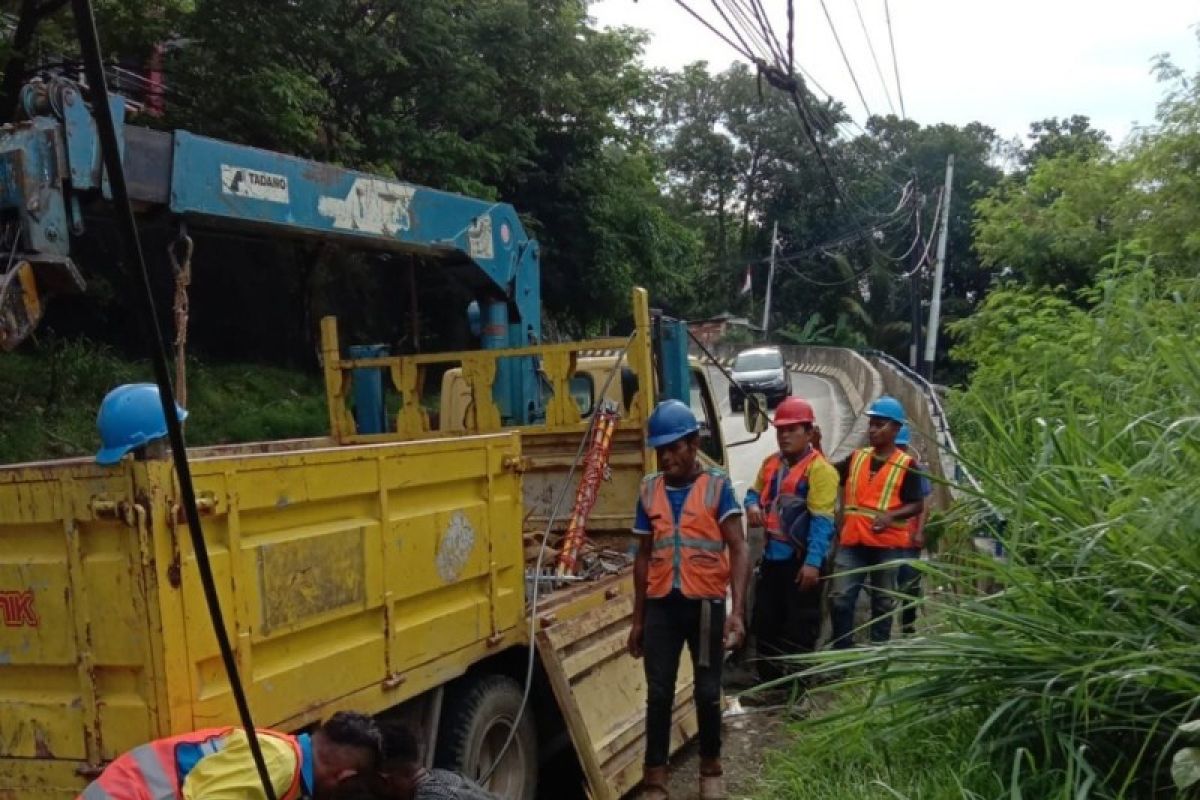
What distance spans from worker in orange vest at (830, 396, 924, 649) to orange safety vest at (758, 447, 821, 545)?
11.0 inches

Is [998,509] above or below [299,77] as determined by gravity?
below

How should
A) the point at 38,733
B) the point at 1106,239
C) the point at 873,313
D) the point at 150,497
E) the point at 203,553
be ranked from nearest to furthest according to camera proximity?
the point at 203,553 < the point at 150,497 < the point at 38,733 < the point at 1106,239 < the point at 873,313

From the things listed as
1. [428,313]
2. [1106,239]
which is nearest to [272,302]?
[428,313]

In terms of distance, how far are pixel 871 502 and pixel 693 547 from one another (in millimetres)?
1649

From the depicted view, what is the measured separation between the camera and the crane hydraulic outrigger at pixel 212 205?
11.0ft

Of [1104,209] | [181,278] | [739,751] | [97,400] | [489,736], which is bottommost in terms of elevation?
[739,751]

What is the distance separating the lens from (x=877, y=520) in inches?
219

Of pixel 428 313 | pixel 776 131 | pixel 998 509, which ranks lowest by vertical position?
pixel 998 509

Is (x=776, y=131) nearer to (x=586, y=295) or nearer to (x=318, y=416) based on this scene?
(x=586, y=295)

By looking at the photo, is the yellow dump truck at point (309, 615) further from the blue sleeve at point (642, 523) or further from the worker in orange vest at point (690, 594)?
the blue sleeve at point (642, 523)

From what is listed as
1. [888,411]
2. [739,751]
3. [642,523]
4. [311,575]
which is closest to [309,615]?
[311,575]

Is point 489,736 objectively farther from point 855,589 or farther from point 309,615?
point 855,589

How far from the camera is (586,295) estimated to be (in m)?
18.5

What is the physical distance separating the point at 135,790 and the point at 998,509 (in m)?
2.37
